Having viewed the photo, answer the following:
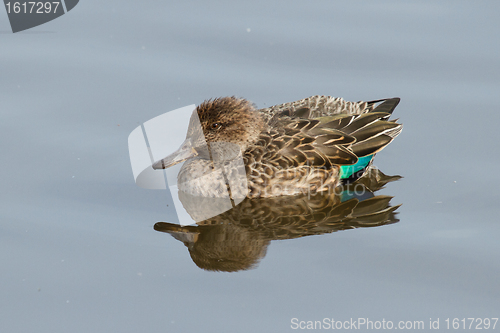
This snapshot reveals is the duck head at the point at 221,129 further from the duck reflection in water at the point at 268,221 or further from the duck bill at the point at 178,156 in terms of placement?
→ the duck reflection in water at the point at 268,221

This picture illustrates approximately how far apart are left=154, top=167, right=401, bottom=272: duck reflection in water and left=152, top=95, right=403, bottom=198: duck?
146 millimetres

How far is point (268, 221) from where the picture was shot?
6.47 meters

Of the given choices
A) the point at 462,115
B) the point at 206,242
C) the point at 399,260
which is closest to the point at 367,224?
the point at 399,260

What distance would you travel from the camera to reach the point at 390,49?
923 centimetres

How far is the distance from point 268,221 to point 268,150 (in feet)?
2.79

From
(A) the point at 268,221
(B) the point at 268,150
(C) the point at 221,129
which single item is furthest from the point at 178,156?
(A) the point at 268,221

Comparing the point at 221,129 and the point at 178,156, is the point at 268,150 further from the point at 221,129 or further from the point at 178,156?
the point at 178,156

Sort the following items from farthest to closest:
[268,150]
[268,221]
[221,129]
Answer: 1. [221,129]
2. [268,150]
3. [268,221]

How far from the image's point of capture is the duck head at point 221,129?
22.9 ft

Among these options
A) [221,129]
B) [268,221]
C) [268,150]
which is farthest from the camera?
[221,129]

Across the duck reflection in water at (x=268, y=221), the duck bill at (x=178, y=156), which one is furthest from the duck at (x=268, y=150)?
the duck reflection in water at (x=268, y=221)

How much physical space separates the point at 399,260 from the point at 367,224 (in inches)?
27.6

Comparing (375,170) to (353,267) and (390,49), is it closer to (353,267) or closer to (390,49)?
(353,267)

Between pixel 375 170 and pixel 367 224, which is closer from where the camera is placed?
pixel 367 224
